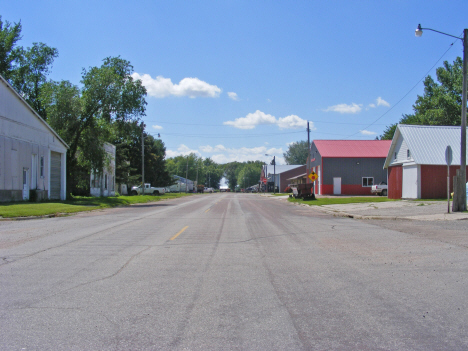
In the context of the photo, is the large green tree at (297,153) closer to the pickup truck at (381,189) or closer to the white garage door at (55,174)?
the pickup truck at (381,189)

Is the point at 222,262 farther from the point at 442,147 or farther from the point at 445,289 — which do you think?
the point at 442,147

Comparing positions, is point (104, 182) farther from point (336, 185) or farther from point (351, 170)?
point (351, 170)

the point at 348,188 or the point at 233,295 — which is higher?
the point at 348,188

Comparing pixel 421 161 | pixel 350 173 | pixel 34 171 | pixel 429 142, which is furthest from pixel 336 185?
pixel 34 171

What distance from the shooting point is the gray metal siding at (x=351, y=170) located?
5244 cm

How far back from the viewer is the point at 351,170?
52.5 m

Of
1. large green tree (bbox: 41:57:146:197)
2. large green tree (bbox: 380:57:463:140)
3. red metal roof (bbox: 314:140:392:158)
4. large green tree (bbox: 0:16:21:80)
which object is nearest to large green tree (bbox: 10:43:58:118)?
large green tree (bbox: 0:16:21:80)

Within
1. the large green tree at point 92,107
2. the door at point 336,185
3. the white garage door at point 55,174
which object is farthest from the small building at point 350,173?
the white garage door at point 55,174

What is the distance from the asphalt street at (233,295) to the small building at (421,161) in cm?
2227

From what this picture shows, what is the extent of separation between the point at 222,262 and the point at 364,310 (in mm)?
3551

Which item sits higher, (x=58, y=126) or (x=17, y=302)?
(x=58, y=126)

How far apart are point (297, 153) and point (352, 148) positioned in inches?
4127

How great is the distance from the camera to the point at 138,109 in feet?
126

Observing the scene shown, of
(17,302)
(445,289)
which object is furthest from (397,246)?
(17,302)
